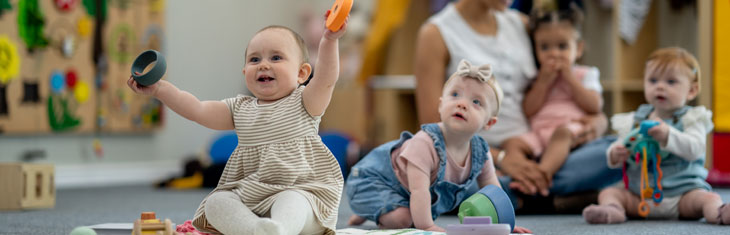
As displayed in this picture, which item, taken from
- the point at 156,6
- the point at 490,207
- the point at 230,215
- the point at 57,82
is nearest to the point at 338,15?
the point at 230,215

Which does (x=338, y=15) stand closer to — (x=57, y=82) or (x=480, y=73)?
(x=480, y=73)

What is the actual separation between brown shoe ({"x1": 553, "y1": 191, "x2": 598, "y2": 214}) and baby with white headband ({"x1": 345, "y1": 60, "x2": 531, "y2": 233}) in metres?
0.42

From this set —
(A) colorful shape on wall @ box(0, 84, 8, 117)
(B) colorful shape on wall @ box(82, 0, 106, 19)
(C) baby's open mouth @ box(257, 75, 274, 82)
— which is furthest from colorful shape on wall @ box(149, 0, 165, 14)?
(C) baby's open mouth @ box(257, 75, 274, 82)

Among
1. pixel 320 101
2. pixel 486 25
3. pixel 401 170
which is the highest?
pixel 486 25

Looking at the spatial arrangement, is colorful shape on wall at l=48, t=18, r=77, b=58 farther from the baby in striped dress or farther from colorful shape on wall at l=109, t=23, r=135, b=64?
the baby in striped dress

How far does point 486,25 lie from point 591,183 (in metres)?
0.53

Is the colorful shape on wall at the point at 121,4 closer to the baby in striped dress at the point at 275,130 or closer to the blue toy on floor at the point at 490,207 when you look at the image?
the baby in striped dress at the point at 275,130

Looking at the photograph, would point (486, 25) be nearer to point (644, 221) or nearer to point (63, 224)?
point (644, 221)

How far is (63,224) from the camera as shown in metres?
1.71

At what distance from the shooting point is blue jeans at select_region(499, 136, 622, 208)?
1930 mm

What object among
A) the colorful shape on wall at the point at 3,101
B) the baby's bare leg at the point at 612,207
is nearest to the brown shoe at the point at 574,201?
the baby's bare leg at the point at 612,207

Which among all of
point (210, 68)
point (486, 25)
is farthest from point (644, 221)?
point (210, 68)

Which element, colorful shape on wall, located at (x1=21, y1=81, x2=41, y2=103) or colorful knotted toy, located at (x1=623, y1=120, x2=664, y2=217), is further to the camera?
colorful shape on wall, located at (x1=21, y1=81, x2=41, y2=103)

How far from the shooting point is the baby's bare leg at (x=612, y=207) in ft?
5.42
